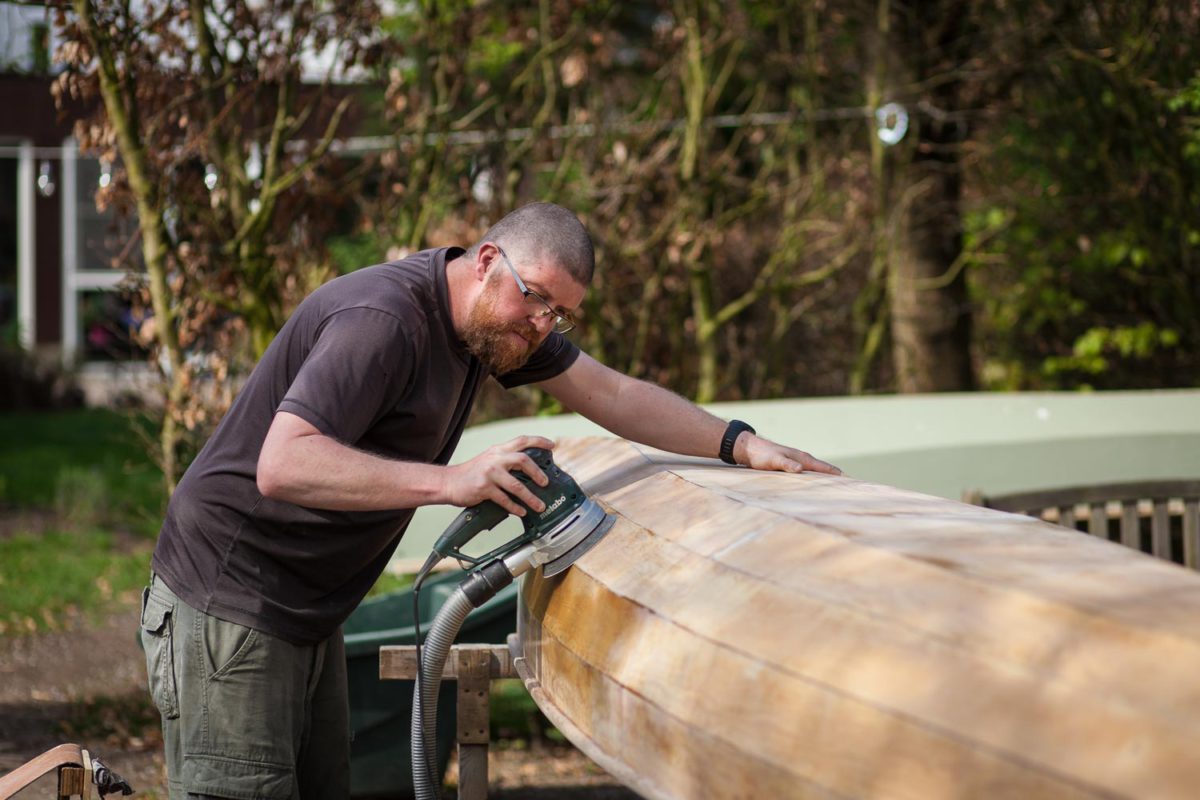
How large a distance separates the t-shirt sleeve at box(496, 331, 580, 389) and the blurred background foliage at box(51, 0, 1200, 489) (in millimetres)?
2987

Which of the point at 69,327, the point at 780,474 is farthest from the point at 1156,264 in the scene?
the point at 69,327

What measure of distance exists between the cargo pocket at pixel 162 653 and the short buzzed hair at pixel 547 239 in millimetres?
1090

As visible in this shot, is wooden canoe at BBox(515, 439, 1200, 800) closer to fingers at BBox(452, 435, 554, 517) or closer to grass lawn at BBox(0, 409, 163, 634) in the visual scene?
fingers at BBox(452, 435, 554, 517)

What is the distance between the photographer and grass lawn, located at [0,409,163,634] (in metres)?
8.00

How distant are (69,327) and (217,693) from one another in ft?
57.0

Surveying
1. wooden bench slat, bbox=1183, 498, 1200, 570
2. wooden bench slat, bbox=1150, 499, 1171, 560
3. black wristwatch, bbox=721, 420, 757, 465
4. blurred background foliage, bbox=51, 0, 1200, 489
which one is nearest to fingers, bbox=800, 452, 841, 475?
black wristwatch, bbox=721, 420, 757, 465

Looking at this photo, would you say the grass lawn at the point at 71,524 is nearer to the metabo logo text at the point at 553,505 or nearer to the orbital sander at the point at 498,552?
the orbital sander at the point at 498,552

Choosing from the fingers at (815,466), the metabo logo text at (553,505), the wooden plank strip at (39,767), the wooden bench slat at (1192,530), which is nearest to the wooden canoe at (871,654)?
the metabo logo text at (553,505)

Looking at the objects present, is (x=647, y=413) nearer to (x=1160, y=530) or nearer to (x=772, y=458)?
(x=772, y=458)

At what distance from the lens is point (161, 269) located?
586cm

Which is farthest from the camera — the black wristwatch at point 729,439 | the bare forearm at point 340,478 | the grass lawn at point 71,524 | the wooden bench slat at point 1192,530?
the grass lawn at point 71,524

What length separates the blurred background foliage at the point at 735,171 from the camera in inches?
242

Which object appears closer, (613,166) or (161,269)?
(161,269)

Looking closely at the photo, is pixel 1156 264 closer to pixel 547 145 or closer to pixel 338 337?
pixel 547 145
